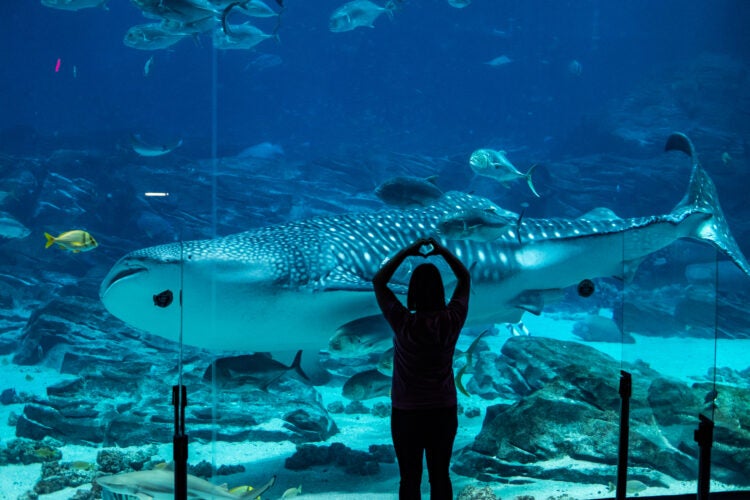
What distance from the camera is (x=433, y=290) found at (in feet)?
7.47

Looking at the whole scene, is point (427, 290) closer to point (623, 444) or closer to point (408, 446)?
point (408, 446)

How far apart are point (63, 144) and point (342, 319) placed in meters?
18.7

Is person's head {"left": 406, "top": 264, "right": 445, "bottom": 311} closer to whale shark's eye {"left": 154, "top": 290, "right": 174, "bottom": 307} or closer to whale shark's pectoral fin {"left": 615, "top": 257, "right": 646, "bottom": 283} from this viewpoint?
whale shark's eye {"left": 154, "top": 290, "right": 174, "bottom": 307}

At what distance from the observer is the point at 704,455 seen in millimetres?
2492

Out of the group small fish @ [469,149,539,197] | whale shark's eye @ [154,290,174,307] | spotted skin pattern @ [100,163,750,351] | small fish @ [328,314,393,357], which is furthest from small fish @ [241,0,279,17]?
whale shark's eye @ [154,290,174,307]

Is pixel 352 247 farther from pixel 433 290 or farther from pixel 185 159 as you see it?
pixel 185 159

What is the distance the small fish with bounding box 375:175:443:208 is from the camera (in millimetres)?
5102

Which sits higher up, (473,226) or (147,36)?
(147,36)

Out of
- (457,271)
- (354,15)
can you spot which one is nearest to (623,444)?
(457,271)

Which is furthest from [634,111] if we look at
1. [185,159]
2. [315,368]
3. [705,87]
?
[315,368]

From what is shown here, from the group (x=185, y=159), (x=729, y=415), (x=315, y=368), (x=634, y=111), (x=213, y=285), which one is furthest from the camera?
(x=634, y=111)

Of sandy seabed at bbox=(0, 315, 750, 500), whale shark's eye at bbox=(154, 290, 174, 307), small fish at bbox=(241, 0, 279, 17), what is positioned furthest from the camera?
small fish at bbox=(241, 0, 279, 17)

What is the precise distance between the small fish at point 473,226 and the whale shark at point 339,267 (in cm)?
15

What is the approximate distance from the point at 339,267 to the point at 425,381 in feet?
5.40
